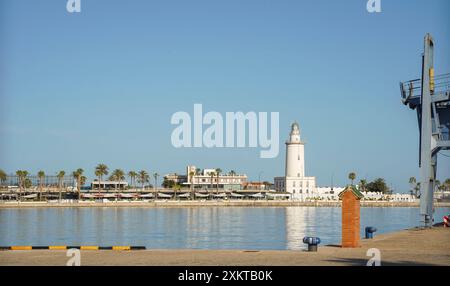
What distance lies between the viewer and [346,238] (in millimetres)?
30875

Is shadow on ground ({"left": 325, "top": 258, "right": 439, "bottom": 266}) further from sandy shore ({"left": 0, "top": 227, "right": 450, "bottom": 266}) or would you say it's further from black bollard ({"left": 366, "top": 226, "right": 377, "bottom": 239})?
black bollard ({"left": 366, "top": 226, "right": 377, "bottom": 239})

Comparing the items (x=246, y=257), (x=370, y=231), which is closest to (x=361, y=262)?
(x=246, y=257)

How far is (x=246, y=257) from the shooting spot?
26172mm

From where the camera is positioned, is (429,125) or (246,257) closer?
(246,257)

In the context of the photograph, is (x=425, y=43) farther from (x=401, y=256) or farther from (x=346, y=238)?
(x=401, y=256)

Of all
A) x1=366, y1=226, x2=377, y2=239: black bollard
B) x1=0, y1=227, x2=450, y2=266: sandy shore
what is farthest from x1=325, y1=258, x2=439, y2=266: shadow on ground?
x1=366, y1=226, x2=377, y2=239: black bollard

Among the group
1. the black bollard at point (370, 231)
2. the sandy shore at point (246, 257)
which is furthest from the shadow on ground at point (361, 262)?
the black bollard at point (370, 231)

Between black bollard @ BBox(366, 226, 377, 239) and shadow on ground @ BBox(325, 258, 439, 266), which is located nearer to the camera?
shadow on ground @ BBox(325, 258, 439, 266)

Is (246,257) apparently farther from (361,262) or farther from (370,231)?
(370,231)

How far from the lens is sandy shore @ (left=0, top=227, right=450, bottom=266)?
24.2 metres
